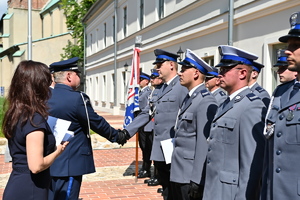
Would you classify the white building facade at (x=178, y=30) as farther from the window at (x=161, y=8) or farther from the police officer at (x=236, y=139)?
the police officer at (x=236, y=139)

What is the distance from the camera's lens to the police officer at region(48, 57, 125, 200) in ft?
13.0

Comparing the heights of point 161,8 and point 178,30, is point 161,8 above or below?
above

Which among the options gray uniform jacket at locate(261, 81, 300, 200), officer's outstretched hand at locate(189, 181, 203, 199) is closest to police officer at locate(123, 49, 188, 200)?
officer's outstretched hand at locate(189, 181, 203, 199)

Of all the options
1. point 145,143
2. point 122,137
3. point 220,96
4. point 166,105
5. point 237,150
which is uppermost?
point 220,96

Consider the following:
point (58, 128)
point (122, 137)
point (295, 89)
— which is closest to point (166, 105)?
point (122, 137)

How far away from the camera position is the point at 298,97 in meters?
2.38

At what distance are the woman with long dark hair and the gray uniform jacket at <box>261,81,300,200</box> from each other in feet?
5.18

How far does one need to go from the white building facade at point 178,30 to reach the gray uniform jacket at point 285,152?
6944mm

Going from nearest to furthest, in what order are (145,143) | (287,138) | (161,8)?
1. (287,138)
2. (145,143)
3. (161,8)

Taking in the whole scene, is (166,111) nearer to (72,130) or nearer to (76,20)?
(72,130)

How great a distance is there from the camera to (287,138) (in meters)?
2.37

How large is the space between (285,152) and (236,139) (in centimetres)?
63

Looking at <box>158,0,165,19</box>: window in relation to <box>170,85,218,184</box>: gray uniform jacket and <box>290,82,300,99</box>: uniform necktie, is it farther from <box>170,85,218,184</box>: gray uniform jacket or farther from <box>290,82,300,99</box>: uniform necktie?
<box>290,82,300,99</box>: uniform necktie

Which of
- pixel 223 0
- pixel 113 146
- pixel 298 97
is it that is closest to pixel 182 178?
pixel 298 97
